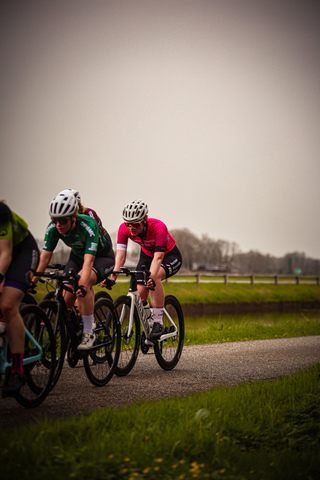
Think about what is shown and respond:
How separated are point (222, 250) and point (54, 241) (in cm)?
11535

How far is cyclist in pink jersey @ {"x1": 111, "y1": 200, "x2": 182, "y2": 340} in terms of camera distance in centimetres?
686

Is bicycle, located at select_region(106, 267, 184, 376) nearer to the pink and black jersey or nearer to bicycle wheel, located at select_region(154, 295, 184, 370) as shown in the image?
bicycle wheel, located at select_region(154, 295, 184, 370)

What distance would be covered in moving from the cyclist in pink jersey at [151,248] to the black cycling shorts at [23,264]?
1941mm

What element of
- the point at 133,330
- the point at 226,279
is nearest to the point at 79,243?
the point at 133,330

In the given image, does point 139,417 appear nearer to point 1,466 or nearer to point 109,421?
point 109,421

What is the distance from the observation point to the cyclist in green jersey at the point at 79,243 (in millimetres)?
5504

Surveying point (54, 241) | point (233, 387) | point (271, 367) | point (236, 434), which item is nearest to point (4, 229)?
point (54, 241)

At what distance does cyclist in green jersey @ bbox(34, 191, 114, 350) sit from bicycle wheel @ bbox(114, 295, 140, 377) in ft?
2.31

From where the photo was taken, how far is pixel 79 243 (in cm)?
598

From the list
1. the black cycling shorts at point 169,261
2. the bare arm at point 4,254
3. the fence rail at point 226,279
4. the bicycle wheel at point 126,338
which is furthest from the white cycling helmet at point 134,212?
the fence rail at point 226,279

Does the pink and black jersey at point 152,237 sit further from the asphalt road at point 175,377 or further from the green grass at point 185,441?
the green grass at point 185,441

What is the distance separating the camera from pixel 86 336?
5645 millimetres

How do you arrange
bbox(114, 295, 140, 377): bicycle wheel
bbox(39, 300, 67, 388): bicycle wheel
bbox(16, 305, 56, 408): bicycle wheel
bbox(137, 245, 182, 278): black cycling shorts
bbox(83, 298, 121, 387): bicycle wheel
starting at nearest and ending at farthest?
bbox(16, 305, 56, 408): bicycle wheel < bbox(39, 300, 67, 388): bicycle wheel < bbox(83, 298, 121, 387): bicycle wheel < bbox(114, 295, 140, 377): bicycle wheel < bbox(137, 245, 182, 278): black cycling shorts

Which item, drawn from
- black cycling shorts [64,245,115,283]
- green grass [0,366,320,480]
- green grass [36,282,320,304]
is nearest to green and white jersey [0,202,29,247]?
black cycling shorts [64,245,115,283]
